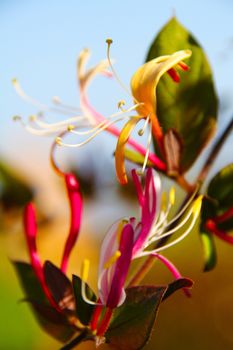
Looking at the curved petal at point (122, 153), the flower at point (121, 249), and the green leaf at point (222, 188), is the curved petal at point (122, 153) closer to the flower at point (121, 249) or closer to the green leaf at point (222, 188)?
the flower at point (121, 249)

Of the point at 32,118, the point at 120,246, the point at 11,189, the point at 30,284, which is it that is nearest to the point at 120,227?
the point at 120,246

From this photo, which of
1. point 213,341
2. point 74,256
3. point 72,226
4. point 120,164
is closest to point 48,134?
point 72,226

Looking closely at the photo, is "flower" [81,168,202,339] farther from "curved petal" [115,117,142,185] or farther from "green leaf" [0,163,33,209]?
"green leaf" [0,163,33,209]

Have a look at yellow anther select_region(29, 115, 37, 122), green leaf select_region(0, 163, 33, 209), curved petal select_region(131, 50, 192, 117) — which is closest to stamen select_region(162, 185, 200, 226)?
curved petal select_region(131, 50, 192, 117)

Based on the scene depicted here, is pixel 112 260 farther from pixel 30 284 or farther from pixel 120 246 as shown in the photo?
pixel 30 284

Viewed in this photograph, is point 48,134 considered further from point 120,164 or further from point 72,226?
point 120,164
